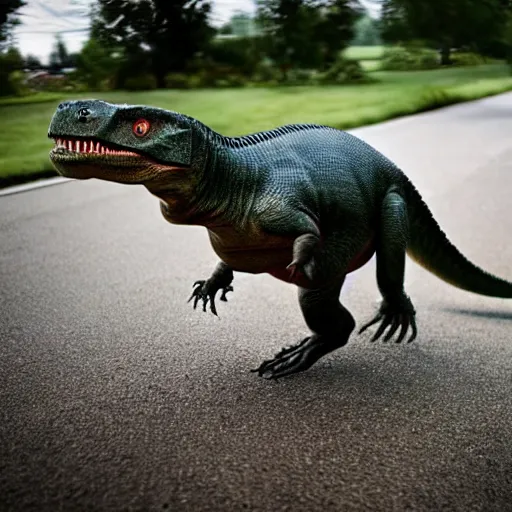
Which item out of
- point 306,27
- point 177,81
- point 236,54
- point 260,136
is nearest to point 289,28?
point 306,27

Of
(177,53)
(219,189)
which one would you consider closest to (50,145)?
(177,53)

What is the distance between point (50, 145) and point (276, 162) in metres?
0.94

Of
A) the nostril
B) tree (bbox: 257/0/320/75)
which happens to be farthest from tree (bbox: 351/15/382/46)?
the nostril

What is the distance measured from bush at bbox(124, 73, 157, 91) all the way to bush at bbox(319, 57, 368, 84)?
0.52m

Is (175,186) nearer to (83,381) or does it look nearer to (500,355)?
(83,381)

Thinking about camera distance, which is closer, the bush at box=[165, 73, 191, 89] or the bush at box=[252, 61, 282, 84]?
the bush at box=[165, 73, 191, 89]

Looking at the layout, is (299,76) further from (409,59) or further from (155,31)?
(155,31)

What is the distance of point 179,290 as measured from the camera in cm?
175

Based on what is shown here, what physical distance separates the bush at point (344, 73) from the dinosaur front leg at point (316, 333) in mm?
880

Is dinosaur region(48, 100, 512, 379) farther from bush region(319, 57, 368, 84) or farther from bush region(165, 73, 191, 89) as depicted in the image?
bush region(319, 57, 368, 84)

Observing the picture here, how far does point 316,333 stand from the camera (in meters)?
1.28

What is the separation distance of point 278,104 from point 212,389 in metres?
1.04

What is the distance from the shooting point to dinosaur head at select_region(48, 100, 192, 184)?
0.87m

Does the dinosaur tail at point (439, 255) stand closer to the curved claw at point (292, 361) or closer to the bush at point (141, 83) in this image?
the curved claw at point (292, 361)
